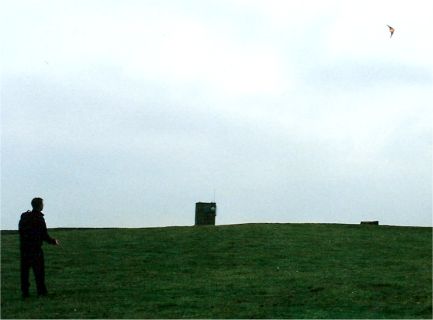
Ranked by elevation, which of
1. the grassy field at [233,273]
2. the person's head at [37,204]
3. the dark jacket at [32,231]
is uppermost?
the person's head at [37,204]

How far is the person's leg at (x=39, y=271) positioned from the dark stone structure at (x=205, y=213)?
17.2 meters

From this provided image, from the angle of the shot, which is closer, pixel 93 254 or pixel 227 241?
pixel 93 254

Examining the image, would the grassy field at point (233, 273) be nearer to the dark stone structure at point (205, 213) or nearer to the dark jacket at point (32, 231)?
the dark jacket at point (32, 231)

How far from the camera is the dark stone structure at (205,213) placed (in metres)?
32.3

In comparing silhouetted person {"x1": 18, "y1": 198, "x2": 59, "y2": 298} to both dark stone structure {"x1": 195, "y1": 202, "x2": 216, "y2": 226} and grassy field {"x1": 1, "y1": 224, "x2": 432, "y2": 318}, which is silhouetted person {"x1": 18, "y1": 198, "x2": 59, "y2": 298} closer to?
grassy field {"x1": 1, "y1": 224, "x2": 432, "y2": 318}

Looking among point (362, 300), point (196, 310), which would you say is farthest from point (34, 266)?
point (362, 300)

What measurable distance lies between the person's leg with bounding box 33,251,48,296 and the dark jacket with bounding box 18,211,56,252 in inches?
7.6

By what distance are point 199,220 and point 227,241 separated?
749 cm

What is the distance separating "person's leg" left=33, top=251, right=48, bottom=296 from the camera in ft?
49.6

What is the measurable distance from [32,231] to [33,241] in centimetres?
22

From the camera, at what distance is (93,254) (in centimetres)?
2288

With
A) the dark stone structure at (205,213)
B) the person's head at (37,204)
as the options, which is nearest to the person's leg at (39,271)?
the person's head at (37,204)

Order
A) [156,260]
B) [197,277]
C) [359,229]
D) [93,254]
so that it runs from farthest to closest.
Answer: [359,229]
[93,254]
[156,260]
[197,277]

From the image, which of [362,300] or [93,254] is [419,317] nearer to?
[362,300]
